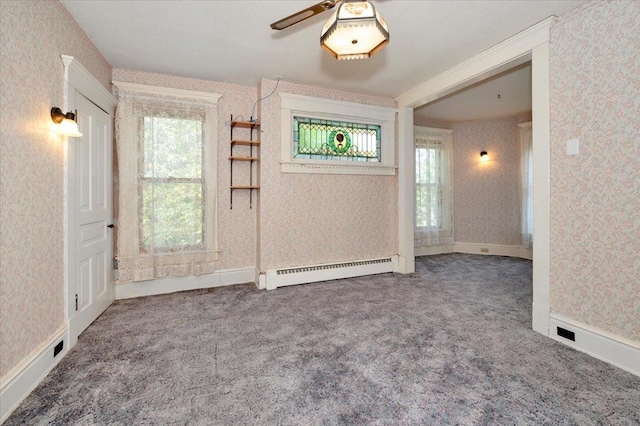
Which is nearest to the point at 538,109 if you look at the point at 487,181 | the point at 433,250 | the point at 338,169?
the point at 338,169

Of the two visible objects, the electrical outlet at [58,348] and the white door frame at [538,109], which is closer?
the electrical outlet at [58,348]

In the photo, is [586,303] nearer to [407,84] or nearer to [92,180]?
[407,84]

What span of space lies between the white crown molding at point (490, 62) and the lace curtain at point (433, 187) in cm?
185

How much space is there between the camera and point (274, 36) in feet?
8.63

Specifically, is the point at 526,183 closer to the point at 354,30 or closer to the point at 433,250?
the point at 433,250

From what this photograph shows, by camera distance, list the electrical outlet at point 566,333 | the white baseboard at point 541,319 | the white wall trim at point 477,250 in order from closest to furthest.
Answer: the electrical outlet at point 566,333 → the white baseboard at point 541,319 → the white wall trim at point 477,250

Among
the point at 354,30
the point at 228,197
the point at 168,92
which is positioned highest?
the point at 168,92

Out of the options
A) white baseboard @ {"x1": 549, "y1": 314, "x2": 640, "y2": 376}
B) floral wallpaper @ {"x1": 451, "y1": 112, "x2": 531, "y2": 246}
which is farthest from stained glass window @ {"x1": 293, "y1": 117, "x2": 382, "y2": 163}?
white baseboard @ {"x1": 549, "y1": 314, "x2": 640, "y2": 376}

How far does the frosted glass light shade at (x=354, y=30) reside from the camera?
148cm

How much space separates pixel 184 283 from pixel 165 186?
1205 millimetres

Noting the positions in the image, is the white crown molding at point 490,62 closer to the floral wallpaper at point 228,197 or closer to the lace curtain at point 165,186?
the floral wallpaper at point 228,197

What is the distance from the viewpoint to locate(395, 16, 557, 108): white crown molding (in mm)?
2414

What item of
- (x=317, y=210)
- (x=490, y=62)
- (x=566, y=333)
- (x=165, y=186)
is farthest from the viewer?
(x=317, y=210)

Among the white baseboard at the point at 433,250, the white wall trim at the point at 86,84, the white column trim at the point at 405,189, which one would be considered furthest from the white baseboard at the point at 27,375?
the white baseboard at the point at 433,250
